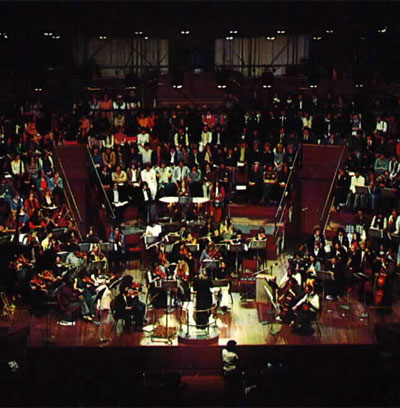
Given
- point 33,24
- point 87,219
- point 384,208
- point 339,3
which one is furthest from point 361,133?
point 33,24

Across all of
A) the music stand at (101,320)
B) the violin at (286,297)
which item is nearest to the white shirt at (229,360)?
the violin at (286,297)

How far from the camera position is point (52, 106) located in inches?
761

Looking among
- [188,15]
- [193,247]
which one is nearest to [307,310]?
[193,247]

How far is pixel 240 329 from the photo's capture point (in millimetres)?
13508

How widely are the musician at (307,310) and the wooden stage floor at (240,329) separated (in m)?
0.15

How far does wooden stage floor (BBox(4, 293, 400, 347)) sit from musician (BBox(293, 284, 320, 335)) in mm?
151

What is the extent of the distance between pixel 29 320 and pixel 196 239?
3.49 m

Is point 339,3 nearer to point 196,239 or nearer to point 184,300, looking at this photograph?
point 196,239

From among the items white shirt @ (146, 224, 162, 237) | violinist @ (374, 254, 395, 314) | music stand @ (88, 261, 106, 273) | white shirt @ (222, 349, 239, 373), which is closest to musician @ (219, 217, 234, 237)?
white shirt @ (146, 224, 162, 237)

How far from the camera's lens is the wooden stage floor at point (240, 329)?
13047 mm

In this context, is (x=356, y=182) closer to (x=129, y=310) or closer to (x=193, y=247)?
(x=193, y=247)

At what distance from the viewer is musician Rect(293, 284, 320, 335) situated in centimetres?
1327

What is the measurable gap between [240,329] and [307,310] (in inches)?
46.2

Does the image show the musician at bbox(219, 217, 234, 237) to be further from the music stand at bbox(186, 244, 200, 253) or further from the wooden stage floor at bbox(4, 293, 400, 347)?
the wooden stage floor at bbox(4, 293, 400, 347)
